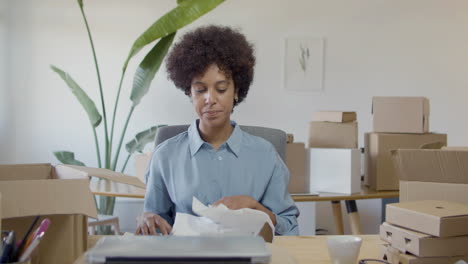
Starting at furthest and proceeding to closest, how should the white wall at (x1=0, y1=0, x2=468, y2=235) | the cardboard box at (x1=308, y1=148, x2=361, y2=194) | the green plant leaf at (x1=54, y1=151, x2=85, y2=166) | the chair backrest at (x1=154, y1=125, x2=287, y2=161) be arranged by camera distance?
1. the white wall at (x1=0, y1=0, x2=468, y2=235)
2. the green plant leaf at (x1=54, y1=151, x2=85, y2=166)
3. the cardboard box at (x1=308, y1=148, x2=361, y2=194)
4. the chair backrest at (x1=154, y1=125, x2=287, y2=161)

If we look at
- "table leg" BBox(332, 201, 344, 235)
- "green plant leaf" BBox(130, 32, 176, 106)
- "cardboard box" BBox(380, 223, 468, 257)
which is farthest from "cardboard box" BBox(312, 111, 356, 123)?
"cardboard box" BBox(380, 223, 468, 257)

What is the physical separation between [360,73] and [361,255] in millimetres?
3232

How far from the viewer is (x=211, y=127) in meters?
1.58

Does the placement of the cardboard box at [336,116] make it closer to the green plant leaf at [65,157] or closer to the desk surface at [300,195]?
the desk surface at [300,195]

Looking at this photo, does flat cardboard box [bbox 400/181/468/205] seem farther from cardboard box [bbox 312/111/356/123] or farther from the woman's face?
cardboard box [bbox 312/111/356/123]

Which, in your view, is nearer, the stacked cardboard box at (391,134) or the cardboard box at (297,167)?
the cardboard box at (297,167)

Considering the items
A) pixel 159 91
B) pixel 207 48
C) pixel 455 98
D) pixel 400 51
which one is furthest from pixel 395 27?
pixel 207 48

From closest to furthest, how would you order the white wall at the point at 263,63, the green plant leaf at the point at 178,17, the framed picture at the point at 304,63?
the green plant leaf at the point at 178,17 → the white wall at the point at 263,63 → the framed picture at the point at 304,63

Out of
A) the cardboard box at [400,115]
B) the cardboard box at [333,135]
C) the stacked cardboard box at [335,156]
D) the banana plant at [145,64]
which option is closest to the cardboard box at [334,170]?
the stacked cardboard box at [335,156]

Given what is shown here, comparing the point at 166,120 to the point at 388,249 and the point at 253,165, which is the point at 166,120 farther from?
the point at 388,249

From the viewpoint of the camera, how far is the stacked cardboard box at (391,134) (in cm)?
285

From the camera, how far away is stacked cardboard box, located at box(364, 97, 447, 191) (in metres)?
2.85

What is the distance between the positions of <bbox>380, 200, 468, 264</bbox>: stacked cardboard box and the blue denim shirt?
49 centimetres

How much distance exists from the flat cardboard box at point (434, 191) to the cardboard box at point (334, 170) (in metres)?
1.41
